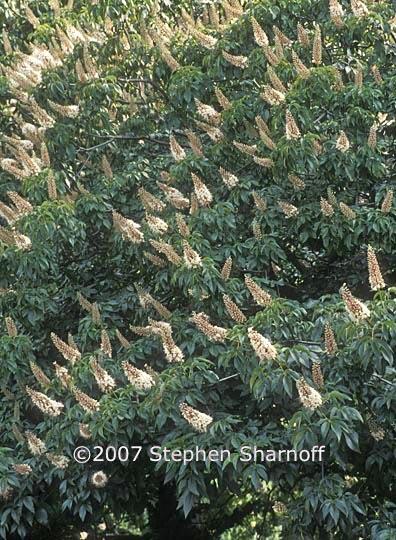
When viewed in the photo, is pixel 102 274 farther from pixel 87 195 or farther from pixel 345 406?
pixel 345 406

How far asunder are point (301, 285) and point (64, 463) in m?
2.10

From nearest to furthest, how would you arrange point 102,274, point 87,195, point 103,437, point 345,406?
point 345,406 → point 103,437 → point 87,195 → point 102,274

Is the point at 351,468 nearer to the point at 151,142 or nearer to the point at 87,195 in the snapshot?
the point at 87,195

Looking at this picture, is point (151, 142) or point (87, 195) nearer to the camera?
point (87, 195)

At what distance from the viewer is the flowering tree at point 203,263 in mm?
4570

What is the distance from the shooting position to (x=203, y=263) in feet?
16.4

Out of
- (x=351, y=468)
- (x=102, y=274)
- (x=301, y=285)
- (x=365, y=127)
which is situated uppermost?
(x=365, y=127)

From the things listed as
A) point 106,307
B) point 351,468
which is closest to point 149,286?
point 106,307

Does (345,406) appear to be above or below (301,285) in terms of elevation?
above

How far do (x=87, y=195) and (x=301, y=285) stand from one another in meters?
1.61

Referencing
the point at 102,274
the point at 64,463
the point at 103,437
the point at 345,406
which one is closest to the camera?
the point at 345,406

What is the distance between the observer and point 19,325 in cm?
583

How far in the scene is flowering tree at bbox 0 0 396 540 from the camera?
4.57m

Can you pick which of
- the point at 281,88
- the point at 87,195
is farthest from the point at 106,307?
the point at 281,88
